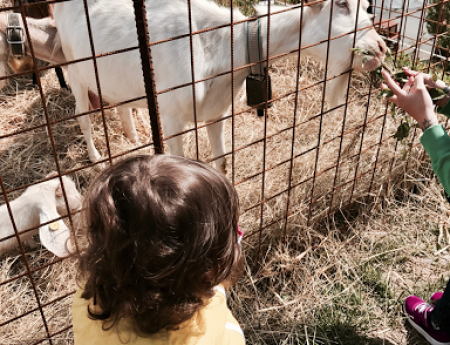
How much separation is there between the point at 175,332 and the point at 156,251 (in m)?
0.25

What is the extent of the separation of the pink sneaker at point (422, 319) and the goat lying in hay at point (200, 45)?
1.12m

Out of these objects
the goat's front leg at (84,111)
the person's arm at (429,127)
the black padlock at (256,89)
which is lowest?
the goat's front leg at (84,111)

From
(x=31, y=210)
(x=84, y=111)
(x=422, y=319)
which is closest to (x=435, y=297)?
(x=422, y=319)

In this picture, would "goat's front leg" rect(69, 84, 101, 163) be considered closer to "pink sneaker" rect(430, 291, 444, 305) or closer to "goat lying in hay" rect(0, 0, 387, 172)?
"goat lying in hay" rect(0, 0, 387, 172)

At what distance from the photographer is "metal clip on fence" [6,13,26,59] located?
2654mm

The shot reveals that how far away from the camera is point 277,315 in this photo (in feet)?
7.28

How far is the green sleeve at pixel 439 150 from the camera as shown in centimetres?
146

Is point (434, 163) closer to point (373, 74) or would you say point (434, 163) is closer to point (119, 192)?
point (373, 74)

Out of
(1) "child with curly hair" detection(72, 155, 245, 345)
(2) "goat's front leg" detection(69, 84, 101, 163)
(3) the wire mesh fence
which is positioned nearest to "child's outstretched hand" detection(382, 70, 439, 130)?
(3) the wire mesh fence

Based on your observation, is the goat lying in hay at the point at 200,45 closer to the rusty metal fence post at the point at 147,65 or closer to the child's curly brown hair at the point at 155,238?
the rusty metal fence post at the point at 147,65

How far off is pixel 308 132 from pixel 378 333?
205cm

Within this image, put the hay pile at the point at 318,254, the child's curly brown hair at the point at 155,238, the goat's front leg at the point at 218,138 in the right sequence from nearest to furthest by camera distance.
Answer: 1. the child's curly brown hair at the point at 155,238
2. the hay pile at the point at 318,254
3. the goat's front leg at the point at 218,138

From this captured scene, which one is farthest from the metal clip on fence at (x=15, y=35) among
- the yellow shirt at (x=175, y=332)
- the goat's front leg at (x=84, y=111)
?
the yellow shirt at (x=175, y=332)

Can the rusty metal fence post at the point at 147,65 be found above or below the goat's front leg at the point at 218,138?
above
